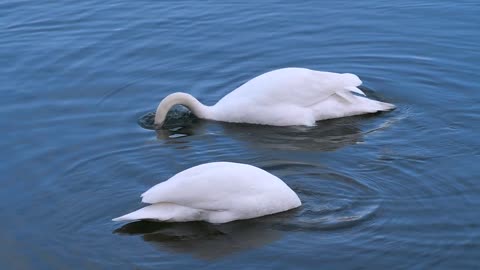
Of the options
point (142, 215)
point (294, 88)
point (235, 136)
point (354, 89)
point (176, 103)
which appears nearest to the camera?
point (142, 215)

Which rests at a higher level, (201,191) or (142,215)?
(201,191)

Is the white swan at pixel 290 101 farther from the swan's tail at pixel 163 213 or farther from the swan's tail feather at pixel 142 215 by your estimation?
the swan's tail feather at pixel 142 215

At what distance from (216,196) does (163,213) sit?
55 centimetres

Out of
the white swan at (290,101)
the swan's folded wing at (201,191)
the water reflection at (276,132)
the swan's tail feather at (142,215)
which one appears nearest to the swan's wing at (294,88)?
the white swan at (290,101)

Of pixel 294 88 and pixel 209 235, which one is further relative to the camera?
pixel 294 88

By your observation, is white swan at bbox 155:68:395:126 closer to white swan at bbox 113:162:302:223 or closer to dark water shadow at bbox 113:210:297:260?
white swan at bbox 113:162:302:223

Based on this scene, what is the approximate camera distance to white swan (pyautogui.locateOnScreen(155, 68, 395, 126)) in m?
13.8

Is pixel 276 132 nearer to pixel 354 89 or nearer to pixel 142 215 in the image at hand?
pixel 354 89

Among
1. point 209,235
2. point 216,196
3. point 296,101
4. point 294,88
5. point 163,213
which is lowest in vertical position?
point 209,235

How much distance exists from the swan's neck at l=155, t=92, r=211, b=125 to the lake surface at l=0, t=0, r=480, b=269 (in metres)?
0.27

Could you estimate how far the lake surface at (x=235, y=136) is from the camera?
1038 cm

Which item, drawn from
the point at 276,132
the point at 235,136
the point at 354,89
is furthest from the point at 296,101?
the point at 235,136

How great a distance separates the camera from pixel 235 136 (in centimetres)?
1362

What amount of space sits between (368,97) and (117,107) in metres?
3.43
